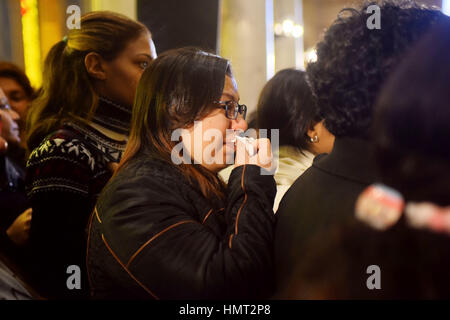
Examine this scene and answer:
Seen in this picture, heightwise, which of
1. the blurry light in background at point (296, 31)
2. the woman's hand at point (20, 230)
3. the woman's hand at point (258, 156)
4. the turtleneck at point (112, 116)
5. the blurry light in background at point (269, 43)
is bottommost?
the woman's hand at point (20, 230)

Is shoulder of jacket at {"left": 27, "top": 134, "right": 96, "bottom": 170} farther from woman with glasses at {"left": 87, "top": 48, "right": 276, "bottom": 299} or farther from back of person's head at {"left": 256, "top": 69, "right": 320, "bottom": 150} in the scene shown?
back of person's head at {"left": 256, "top": 69, "right": 320, "bottom": 150}

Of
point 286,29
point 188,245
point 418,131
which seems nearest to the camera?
point 418,131

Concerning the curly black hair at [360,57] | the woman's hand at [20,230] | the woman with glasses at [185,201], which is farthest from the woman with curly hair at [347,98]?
the woman's hand at [20,230]

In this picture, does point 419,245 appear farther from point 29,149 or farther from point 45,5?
point 45,5

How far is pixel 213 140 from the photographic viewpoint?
1.25 meters

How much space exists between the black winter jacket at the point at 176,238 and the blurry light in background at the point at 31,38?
3.21 meters

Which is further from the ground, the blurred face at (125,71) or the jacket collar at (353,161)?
the blurred face at (125,71)

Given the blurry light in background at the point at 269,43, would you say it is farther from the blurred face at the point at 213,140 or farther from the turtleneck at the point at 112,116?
the blurred face at the point at 213,140

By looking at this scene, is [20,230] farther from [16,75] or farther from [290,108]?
[16,75]

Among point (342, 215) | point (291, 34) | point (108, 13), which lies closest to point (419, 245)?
point (342, 215)

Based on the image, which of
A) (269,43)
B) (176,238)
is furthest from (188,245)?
(269,43)

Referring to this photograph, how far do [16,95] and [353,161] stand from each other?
8.30 feet

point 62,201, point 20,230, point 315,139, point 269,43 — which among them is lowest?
point 20,230

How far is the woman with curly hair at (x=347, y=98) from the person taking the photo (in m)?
0.86
